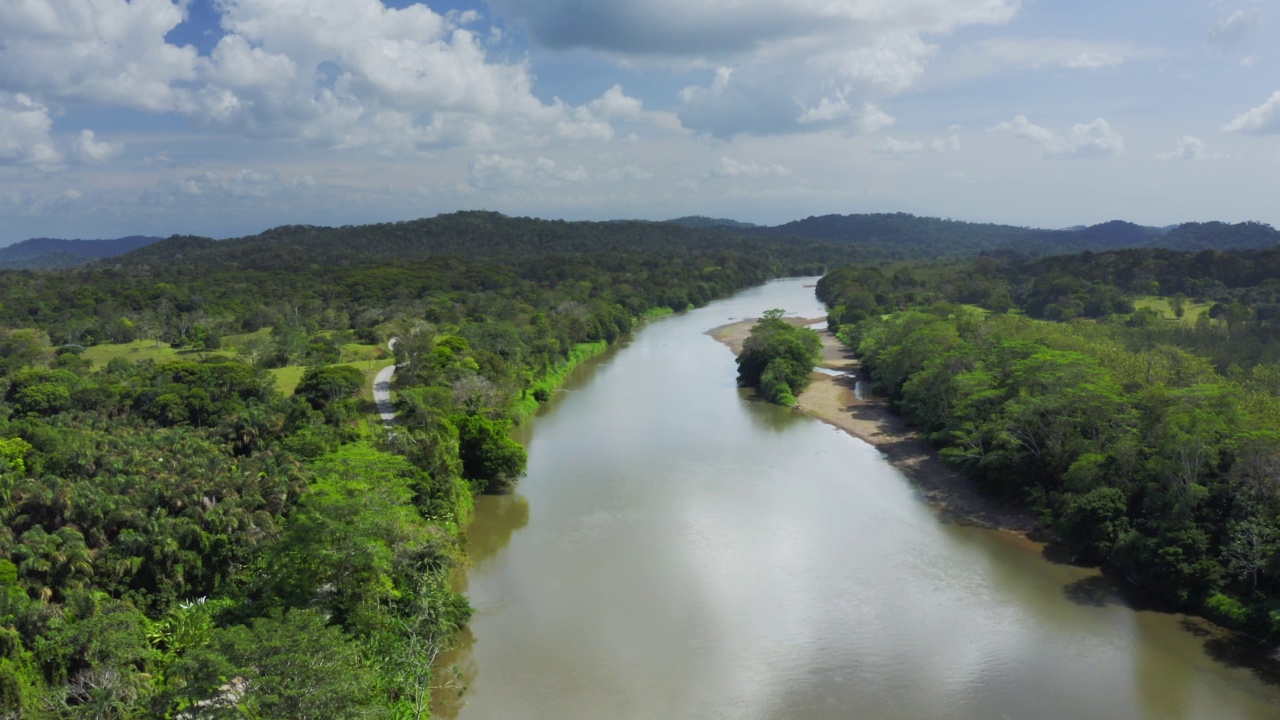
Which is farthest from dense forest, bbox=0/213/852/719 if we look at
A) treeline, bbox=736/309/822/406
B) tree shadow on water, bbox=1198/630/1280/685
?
tree shadow on water, bbox=1198/630/1280/685

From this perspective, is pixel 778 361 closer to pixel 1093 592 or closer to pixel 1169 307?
pixel 1093 592

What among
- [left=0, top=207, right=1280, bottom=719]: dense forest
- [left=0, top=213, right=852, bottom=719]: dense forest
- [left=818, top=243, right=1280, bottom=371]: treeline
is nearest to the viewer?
[left=0, top=213, right=852, bottom=719]: dense forest

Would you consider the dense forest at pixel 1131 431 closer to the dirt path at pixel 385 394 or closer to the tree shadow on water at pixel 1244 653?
the tree shadow on water at pixel 1244 653

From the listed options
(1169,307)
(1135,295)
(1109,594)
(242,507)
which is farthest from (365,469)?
Answer: (1135,295)

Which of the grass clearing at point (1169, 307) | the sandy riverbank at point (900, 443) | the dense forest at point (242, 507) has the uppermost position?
the grass clearing at point (1169, 307)

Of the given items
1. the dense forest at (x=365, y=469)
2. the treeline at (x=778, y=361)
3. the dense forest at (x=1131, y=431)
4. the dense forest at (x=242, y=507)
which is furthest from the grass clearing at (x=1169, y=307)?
the dense forest at (x=242, y=507)

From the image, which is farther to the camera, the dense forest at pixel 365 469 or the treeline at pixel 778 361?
the treeline at pixel 778 361

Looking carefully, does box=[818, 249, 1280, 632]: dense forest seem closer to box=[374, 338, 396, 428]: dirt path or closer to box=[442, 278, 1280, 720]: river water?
box=[442, 278, 1280, 720]: river water
